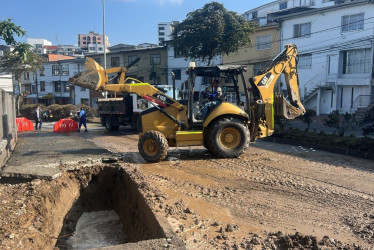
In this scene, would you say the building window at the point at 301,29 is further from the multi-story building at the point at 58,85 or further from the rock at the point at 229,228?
the multi-story building at the point at 58,85

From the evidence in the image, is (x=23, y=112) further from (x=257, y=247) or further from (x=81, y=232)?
(x=257, y=247)

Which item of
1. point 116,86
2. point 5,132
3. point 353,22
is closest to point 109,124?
point 116,86

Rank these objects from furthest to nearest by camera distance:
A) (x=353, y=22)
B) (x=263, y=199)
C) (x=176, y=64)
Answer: (x=176, y=64) < (x=353, y=22) < (x=263, y=199)

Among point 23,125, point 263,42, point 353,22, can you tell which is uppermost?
point 353,22

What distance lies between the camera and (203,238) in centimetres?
434

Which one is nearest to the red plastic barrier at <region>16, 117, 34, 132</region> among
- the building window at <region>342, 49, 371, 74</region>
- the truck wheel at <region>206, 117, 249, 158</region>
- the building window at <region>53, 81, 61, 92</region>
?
the truck wheel at <region>206, 117, 249, 158</region>

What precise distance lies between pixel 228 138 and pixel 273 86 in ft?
7.04

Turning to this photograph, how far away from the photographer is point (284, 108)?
32.3ft

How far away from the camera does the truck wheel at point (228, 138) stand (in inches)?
360

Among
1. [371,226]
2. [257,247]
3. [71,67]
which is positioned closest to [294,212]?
[371,226]

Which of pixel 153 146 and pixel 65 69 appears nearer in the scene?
pixel 153 146

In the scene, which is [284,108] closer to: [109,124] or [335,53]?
[109,124]

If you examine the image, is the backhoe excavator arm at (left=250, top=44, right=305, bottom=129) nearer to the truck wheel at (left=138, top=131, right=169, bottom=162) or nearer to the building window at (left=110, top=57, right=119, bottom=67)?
the truck wheel at (left=138, top=131, right=169, bottom=162)

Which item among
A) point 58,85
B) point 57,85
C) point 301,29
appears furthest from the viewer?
point 57,85
